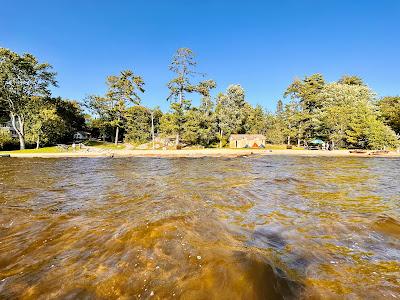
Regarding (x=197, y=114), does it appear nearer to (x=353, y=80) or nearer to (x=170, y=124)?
(x=170, y=124)

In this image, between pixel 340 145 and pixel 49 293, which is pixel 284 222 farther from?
pixel 340 145

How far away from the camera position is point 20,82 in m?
39.2

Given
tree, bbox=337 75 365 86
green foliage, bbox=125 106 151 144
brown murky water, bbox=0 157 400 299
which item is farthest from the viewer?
tree, bbox=337 75 365 86

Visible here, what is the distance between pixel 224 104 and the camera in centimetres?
6138

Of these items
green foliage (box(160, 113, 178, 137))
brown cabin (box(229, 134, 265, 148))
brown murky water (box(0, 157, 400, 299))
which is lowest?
brown murky water (box(0, 157, 400, 299))

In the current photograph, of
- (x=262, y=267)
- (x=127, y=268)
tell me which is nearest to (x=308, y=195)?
(x=262, y=267)

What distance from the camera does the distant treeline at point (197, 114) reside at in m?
39.9

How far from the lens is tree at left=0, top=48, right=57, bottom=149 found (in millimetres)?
36812

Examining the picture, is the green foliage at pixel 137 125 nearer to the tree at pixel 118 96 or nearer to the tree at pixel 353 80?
the tree at pixel 118 96

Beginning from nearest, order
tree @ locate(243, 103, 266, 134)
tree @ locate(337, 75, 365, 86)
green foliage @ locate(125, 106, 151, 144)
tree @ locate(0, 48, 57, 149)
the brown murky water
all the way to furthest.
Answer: the brown murky water, tree @ locate(0, 48, 57, 149), green foliage @ locate(125, 106, 151, 144), tree @ locate(243, 103, 266, 134), tree @ locate(337, 75, 365, 86)

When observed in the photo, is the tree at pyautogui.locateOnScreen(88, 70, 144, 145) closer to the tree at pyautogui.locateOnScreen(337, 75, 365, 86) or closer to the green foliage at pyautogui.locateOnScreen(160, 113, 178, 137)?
the green foliage at pyautogui.locateOnScreen(160, 113, 178, 137)

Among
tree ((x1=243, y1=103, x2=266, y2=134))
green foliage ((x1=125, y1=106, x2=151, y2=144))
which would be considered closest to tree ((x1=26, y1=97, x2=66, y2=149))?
green foliage ((x1=125, y1=106, x2=151, y2=144))

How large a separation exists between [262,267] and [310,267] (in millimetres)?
856

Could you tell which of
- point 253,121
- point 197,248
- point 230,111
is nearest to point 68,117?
point 230,111
